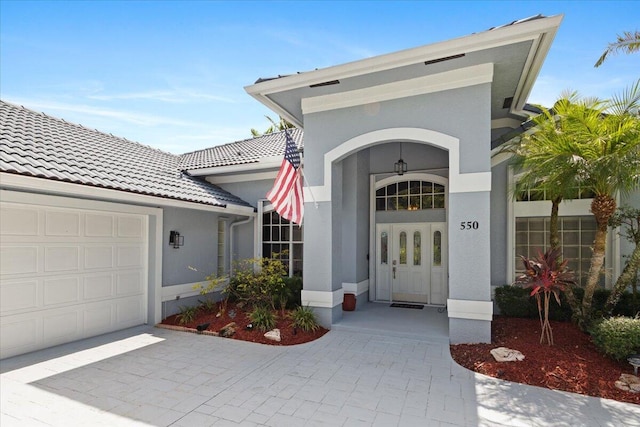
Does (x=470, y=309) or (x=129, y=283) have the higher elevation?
(x=129, y=283)

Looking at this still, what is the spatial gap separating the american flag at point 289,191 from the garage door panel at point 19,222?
14.8 feet

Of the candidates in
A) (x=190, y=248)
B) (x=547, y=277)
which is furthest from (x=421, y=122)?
(x=190, y=248)

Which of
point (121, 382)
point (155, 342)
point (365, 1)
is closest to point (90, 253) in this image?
point (155, 342)

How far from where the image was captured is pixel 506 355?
18.9ft

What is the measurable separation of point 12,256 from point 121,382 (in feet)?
10.7

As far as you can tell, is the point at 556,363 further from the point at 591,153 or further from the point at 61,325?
the point at 61,325

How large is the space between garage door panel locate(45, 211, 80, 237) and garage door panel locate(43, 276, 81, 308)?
0.94 metres

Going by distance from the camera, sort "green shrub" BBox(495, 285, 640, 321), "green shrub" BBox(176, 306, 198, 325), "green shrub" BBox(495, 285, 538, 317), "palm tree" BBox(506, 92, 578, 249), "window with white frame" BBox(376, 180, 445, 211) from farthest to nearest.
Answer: "window with white frame" BBox(376, 180, 445, 211), "green shrub" BBox(176, 306, 198, 325), "green shrub" BBox(495, 285, 538, 317), "green shrub" BBox(495, 285, 640, 321), "palm tree" BBox(506, 92, 578, 249)

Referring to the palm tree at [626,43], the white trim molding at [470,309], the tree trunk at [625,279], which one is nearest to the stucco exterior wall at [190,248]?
the white trim molding at [470,309]

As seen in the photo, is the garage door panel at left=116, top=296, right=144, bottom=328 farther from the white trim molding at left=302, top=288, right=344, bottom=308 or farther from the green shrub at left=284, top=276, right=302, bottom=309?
the white trim molding at left=302, top=288, right=344, bottom=308

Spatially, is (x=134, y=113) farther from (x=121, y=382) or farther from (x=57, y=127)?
(x=121, y=382)

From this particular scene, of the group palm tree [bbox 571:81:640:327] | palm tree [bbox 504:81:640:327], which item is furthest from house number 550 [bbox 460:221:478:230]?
palm tree [bbox 571:81:640:327]

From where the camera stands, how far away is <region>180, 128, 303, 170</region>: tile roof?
11091mm

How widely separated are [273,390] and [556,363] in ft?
15.3
